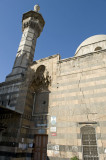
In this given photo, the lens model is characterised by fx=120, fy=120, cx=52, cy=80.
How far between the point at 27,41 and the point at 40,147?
36.8ft

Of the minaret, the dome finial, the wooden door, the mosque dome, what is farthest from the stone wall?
the dome finial

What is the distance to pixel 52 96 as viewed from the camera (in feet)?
29.8

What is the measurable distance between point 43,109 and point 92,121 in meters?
3.92

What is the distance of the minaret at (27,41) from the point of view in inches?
490

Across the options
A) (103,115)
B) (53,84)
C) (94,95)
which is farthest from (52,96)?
(103,115)

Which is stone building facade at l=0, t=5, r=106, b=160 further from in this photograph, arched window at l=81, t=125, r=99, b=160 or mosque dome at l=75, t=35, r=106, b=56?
mosque dome at l=75, t=35, r=106, b=56

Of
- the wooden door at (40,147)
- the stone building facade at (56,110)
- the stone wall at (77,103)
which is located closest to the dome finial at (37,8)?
the stone building facade at (56,110)

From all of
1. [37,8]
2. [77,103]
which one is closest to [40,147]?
[77,103]

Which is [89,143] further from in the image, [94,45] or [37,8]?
[37,8]

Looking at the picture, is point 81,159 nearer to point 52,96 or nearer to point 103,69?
point 52,96

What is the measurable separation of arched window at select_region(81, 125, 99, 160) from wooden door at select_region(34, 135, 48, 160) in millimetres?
2839

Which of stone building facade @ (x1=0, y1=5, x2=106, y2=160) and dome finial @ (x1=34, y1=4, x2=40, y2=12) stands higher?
dome finial @ (x1=34, y1=4, x2=40, y2=12)

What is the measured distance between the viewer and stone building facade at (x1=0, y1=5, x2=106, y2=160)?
6.95 m

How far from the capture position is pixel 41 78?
10.8 metres
